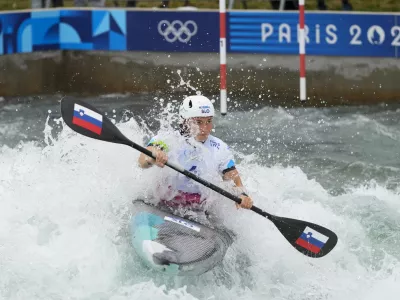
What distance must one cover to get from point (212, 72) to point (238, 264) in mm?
6256

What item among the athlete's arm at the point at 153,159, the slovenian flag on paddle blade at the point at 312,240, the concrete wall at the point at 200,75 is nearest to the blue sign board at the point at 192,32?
the concrete wall at the point at 200,75

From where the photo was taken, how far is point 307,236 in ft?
24.9

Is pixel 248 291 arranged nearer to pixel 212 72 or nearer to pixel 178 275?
pixel 178 275

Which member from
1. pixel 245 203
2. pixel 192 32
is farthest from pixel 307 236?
pixel 192 32

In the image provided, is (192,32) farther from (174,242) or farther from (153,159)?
(174,242)

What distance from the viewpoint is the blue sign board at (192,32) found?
13.2 meters

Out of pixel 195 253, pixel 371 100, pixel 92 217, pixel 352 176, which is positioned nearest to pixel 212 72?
pixel 371 100

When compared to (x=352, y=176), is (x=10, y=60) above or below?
above

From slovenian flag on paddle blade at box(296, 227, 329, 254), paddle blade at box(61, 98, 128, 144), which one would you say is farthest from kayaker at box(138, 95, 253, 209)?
slovenian flag on paddle blade at box(296, 227, 329, 254)

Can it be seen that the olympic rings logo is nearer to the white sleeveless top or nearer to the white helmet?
the white sleeveless top

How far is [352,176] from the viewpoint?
10703mm

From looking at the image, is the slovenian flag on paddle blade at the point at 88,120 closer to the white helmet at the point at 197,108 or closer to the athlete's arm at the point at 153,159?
the athlete's arm at the point at 153,159

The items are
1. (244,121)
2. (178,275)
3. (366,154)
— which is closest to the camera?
(178,275)

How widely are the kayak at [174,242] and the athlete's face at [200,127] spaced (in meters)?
0.66
